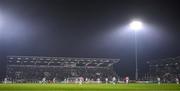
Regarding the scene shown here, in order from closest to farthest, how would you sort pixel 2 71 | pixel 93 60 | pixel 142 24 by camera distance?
1. pixel 142 24
2. pixel 2 71
3. pixel 93 60

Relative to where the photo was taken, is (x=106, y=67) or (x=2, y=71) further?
(x=106, y=67)

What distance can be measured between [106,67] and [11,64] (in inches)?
725

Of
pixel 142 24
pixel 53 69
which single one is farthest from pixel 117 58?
pixel 142 24

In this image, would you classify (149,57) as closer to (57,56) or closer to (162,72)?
(162,72)

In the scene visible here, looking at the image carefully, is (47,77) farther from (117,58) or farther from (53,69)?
(117,58)

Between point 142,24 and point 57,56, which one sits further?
point 57,56

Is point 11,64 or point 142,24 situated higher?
point 142,24

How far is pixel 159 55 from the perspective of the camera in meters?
66.0

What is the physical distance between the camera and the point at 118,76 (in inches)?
2665

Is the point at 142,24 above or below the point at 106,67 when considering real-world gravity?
above

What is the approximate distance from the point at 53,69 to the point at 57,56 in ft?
10.6

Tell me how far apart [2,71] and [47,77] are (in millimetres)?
8447

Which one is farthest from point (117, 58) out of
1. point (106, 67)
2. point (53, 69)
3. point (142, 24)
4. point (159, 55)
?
point (142, 24)

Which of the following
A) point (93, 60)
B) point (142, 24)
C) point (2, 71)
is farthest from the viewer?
point (93, 60)
